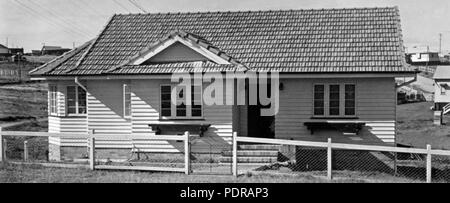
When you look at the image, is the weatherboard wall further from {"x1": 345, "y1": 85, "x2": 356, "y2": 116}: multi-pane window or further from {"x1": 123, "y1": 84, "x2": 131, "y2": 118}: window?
{"x1": 123, "y1": 84, "x2": 131, "y2": 118}: window

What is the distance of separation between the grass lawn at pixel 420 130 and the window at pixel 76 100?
1918cm

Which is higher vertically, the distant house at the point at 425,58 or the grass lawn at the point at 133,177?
the distant house at the point at 425,58

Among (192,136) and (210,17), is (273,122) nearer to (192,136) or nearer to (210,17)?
(192,136)

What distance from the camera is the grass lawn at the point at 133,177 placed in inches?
539

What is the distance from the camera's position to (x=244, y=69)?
17.8m

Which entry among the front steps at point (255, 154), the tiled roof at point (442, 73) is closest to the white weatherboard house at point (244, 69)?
the front steps at point (255, 154)

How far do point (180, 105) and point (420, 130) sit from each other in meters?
29.6

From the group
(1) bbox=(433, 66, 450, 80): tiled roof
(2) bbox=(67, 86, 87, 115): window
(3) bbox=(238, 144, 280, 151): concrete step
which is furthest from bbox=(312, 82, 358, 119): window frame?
(1) bbox=(433, 66, 450, 80): tiled roof

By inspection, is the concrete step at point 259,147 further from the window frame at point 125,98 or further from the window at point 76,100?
the window at point 76,100

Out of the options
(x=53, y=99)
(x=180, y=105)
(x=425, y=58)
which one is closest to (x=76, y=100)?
(x=53, y=99)

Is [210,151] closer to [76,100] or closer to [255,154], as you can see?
[255,154]

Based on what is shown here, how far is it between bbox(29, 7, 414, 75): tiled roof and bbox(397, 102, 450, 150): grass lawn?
41.7ft

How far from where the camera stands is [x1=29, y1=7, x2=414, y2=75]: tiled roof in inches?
749
